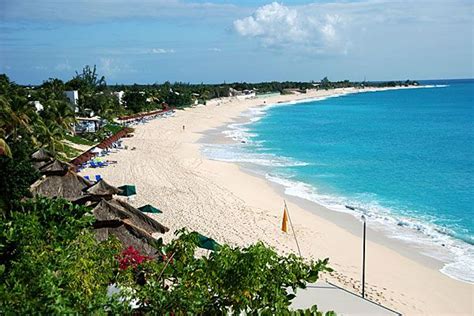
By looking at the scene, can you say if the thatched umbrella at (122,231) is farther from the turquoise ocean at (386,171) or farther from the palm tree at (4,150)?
the turquoise ocean at (386,171)

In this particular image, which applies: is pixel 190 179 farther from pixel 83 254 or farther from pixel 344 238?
pixel 83 254

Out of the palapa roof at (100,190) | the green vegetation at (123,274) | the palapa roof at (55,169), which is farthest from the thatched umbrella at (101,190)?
the green vegetation at (123,274)

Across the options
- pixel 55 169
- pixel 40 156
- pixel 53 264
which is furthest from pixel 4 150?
pixel 53 264

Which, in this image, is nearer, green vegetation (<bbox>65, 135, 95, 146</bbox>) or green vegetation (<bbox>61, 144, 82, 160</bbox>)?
green vegetation (<bbox>61, 144, 82, 160</bbox>)

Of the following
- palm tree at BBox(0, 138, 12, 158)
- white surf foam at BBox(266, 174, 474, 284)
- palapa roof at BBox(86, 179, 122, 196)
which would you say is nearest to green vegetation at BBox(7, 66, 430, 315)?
palapa roof at BBox(86, 179, 122, 196)

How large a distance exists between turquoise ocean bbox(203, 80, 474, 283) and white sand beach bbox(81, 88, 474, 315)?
119cm

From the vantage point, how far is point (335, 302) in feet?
27.9

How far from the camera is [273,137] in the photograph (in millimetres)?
49219

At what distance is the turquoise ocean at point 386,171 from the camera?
20.2 metres

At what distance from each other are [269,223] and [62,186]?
770 cm

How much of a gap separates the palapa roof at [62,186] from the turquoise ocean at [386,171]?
11291 millimetres

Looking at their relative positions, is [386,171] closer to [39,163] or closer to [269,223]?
[269,223]

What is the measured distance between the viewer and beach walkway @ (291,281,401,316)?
8.09 metres

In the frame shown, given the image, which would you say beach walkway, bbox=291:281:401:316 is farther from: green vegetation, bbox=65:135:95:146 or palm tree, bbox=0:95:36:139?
green vegetation, bbox=65:135:95:146
